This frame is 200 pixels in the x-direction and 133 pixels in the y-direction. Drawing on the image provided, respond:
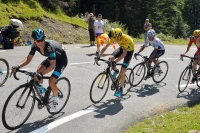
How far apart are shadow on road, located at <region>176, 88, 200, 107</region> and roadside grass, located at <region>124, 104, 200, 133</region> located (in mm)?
862

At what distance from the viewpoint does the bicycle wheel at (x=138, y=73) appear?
10391 millimetres

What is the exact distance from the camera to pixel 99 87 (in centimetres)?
841

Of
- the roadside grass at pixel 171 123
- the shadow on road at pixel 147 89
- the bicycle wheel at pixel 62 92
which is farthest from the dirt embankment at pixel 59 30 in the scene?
the roadside grass at pixel 171 123

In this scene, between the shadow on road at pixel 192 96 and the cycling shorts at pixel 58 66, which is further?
the shadow on road at pixel 192 96

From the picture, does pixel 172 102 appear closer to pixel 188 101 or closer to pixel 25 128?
pixel 188 101

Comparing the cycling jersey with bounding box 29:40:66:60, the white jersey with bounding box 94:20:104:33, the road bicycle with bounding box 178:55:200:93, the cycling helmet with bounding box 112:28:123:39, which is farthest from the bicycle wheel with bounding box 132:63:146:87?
the white jersey with bounding box 94:20:104:33

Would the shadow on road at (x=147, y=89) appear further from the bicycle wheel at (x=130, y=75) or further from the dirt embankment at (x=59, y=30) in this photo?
the dirt embankment at (x=59, y=30)

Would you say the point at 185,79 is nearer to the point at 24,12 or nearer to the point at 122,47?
the point at 122,47

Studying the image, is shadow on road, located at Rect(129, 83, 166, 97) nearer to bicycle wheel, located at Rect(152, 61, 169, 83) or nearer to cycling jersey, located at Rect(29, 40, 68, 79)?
bicycle wheel, located at Rect(152, 61, 169, 83)

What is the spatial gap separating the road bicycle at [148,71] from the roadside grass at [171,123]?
101 inches

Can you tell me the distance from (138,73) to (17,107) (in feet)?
17.6

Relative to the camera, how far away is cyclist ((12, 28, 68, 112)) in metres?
6.13

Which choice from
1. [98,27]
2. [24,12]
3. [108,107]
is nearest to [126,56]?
[108,107]

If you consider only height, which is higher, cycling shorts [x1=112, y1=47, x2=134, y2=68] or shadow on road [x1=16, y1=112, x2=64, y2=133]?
cycling shorts [x1=112, y1=47, x2=134, y2=68]
